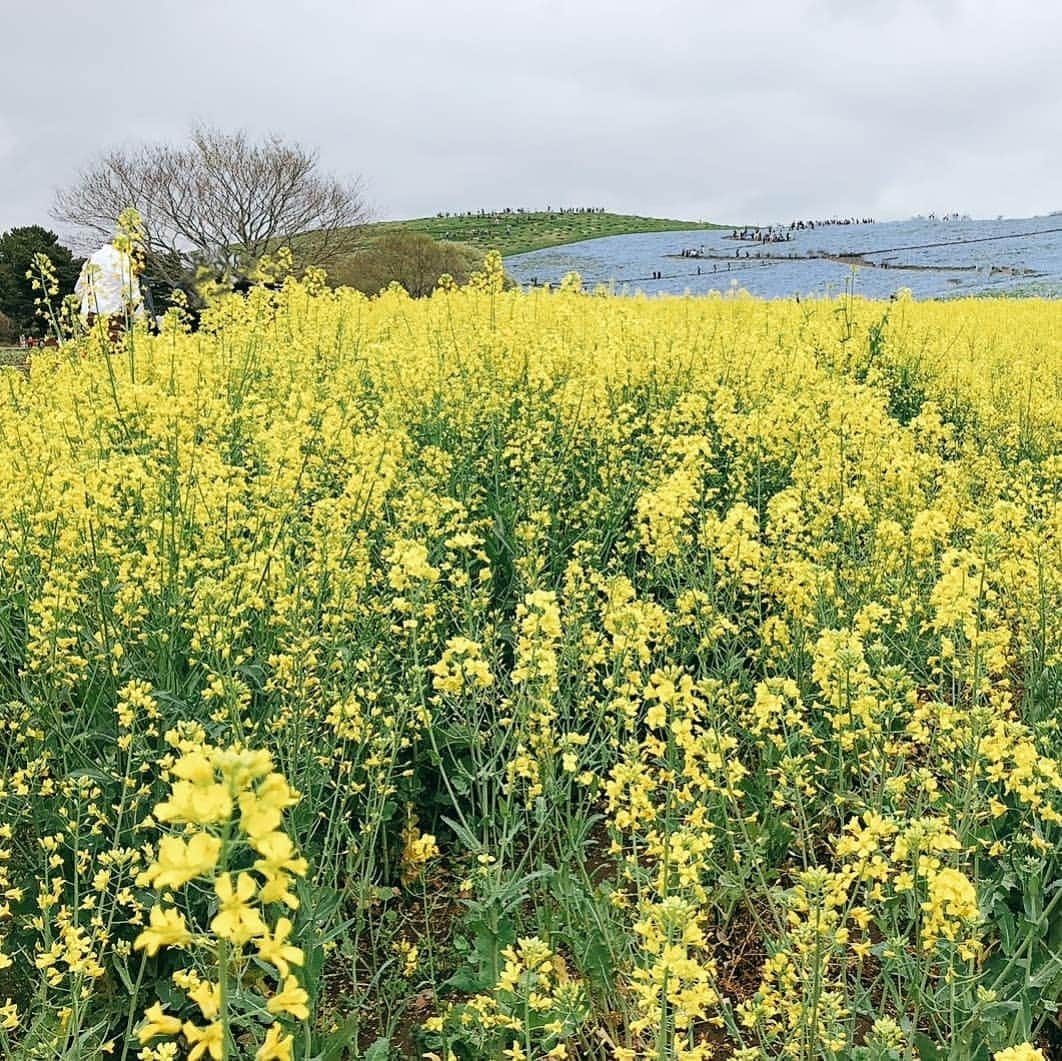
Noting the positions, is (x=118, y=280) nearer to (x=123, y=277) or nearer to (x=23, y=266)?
(x=123, y=277)

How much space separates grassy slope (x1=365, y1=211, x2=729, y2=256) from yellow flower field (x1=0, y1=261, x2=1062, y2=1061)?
1132 inches

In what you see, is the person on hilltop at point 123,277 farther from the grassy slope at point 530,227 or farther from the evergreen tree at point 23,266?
the grassy slope at point 530,227

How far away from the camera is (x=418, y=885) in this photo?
117 inches

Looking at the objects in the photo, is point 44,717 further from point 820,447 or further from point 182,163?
point 182,163

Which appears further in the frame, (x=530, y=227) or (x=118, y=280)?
(x=530, y=227)

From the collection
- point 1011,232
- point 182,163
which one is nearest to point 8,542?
point 1011,232

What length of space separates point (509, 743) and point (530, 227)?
128 ft

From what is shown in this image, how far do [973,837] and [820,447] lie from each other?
2.08m

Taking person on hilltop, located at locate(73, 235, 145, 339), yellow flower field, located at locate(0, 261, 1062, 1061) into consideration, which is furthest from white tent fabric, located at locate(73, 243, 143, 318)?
yellow flower field, located at locate(0, 261, 1062, 1061)

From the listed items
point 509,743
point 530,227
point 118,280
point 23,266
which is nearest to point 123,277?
point 118,280

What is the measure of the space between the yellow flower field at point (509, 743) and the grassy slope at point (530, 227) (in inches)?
1132

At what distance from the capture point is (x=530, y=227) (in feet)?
130

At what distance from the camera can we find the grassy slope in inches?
1367

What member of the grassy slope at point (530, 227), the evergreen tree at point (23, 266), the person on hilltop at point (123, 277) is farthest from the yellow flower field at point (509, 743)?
the grassy slope at point (530, 227)
